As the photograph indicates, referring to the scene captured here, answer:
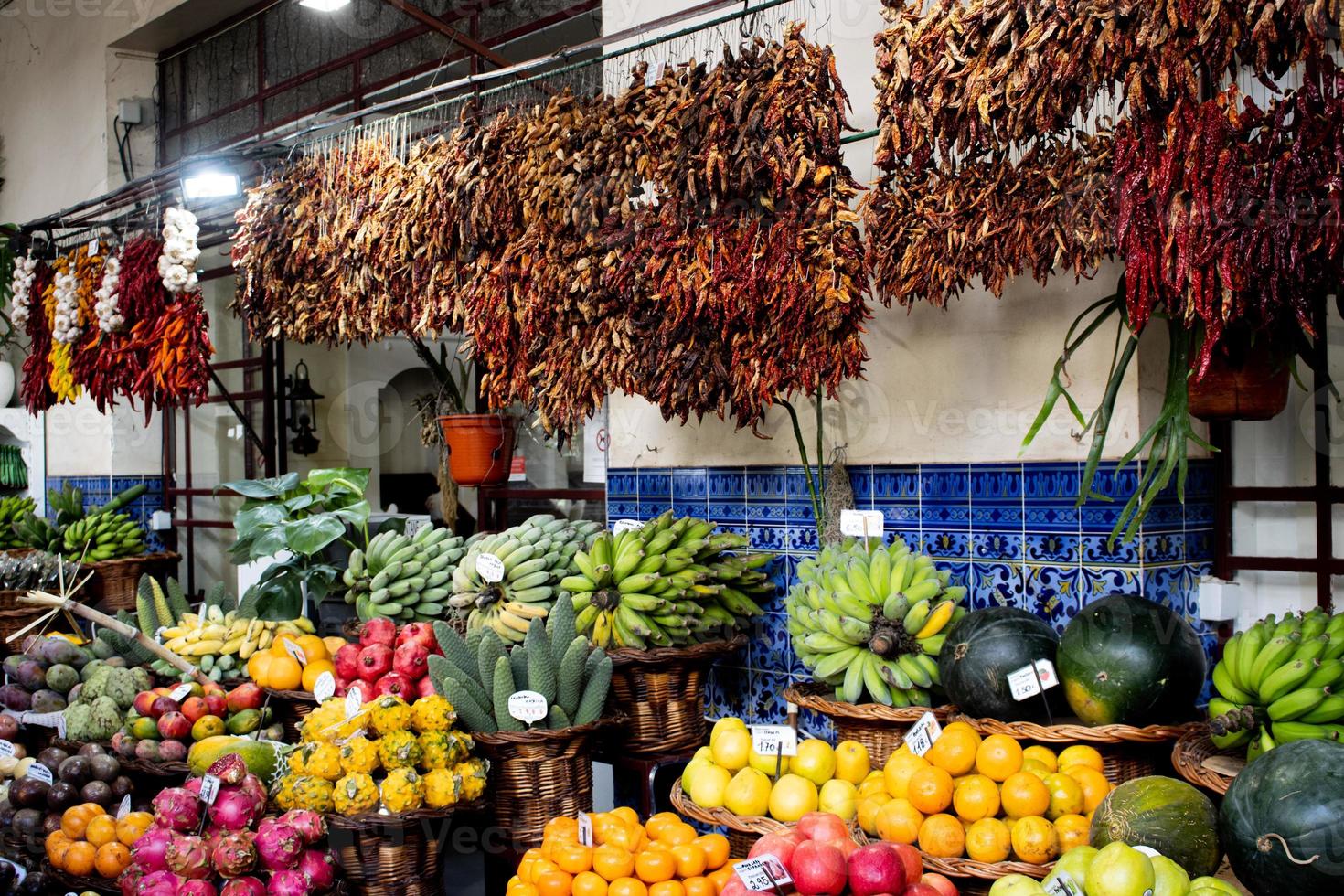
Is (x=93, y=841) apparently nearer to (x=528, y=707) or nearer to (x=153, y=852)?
(x=153, y=852)

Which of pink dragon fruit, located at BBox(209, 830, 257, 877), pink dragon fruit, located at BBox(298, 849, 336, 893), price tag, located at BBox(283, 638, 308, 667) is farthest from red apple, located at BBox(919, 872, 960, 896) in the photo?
price tag, located at BBox(283, 638, 308, 667)

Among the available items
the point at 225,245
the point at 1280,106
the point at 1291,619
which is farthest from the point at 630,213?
the point at 225,245

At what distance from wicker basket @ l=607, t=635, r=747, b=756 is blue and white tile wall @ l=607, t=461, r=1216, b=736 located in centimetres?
35

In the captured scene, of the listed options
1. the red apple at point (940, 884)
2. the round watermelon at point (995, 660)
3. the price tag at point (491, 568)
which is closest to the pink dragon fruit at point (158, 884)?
the price tag at point (491, 568)

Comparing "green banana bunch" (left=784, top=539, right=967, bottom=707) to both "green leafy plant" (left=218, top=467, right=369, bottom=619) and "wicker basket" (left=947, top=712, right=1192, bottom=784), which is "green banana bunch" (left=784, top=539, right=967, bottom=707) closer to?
"wicker basket" (left=947, top=712, right=1192, bottom=784)

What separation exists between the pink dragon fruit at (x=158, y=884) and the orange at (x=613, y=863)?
3.35ft

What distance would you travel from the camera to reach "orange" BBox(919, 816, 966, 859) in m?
2.23

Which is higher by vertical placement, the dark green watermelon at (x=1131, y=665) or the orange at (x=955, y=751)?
the dark green watermelon at (x=1131, y=665)

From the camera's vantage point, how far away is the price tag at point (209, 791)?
294cm

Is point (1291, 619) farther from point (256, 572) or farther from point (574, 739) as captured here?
point (256, 572)

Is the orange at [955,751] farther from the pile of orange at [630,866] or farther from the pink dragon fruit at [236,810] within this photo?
the pink dragon fruit at [236,810]

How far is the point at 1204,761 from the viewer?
2.28 metres

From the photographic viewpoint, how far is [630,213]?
3090mm

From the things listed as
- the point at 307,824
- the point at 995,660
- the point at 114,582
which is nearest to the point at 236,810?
the point at 307,824
